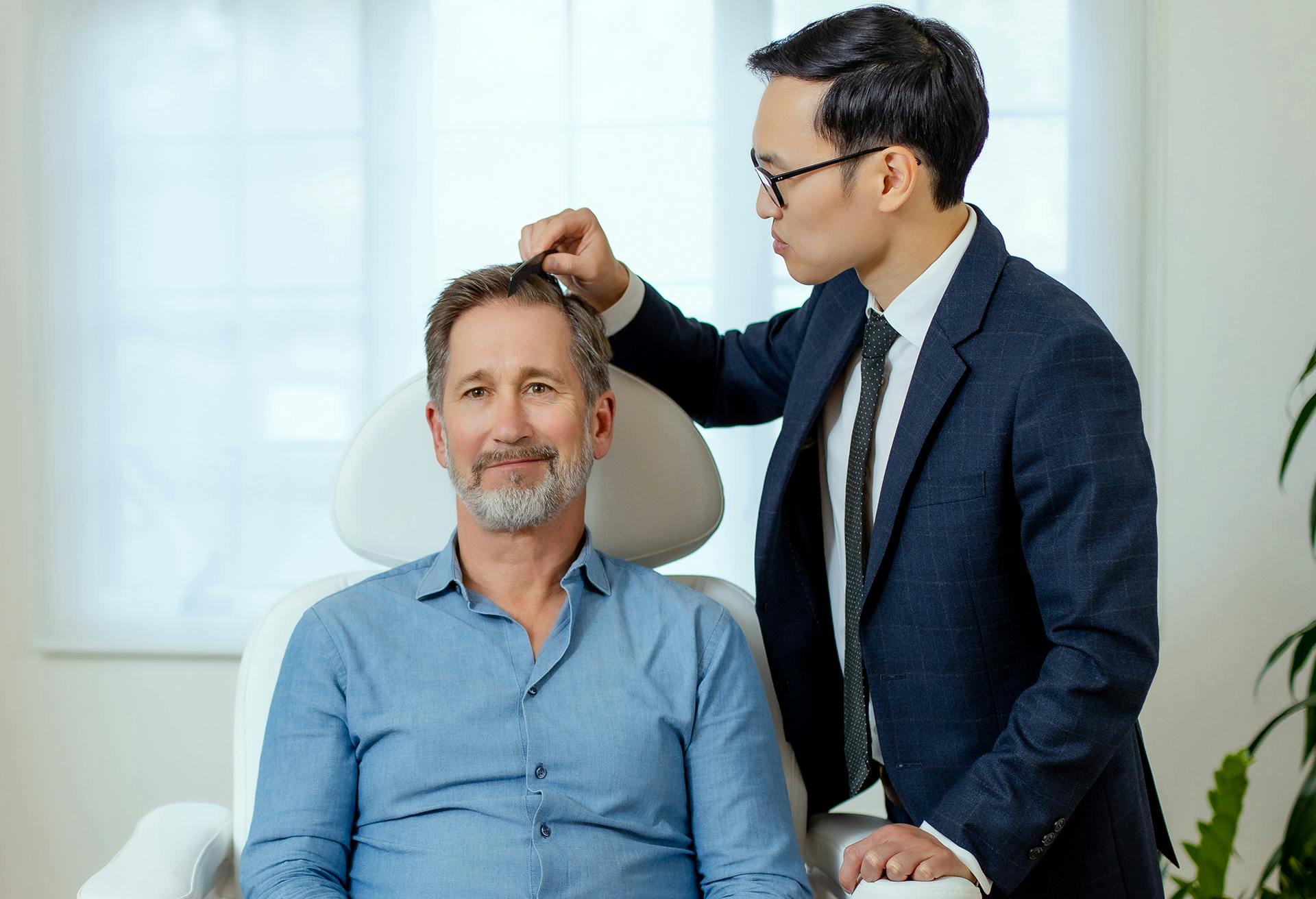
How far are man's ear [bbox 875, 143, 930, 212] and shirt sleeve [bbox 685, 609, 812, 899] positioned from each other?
587mm

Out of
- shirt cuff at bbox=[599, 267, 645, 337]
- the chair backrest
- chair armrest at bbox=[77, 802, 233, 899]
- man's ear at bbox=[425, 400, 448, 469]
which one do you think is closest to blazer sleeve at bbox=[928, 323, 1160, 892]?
the chair backrest

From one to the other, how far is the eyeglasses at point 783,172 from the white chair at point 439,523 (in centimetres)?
36

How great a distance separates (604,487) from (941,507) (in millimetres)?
513

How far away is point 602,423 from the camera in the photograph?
4.75 feet

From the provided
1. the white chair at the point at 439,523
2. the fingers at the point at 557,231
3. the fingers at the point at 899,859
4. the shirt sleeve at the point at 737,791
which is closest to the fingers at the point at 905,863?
the fingers at the point at 899,859

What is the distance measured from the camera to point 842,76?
1238mm

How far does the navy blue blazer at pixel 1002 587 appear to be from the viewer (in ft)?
3.68

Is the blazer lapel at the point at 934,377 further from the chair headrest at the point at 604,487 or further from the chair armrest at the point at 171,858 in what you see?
the chair armrest at the point at 171,858

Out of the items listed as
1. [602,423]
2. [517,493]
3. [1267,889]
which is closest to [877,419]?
[602,423]

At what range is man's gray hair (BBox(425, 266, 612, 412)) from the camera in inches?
55.4

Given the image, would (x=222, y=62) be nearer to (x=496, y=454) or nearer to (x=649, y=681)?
(x=496, y=454)

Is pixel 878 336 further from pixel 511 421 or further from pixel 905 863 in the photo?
pixel 905 863

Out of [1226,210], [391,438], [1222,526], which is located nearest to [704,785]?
[391,438]

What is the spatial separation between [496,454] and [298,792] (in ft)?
1.50
